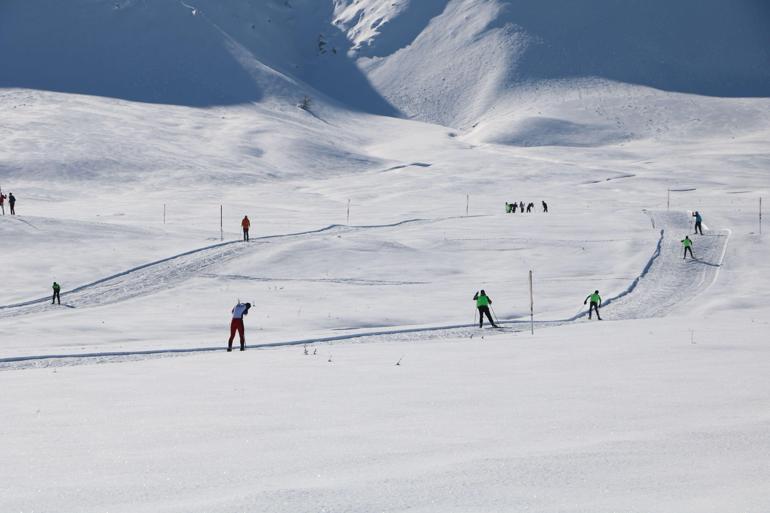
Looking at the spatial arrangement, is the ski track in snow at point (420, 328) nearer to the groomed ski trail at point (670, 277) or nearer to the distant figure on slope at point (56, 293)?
the groomed ski trail at point (670, 277)

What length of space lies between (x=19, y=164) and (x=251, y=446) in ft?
308

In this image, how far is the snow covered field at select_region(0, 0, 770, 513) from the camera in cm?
631

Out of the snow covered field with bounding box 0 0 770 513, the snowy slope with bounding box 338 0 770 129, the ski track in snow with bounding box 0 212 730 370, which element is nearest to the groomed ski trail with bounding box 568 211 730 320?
the ski track in snow with bounding box 0 212 730 370

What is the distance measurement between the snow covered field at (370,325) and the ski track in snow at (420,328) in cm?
15

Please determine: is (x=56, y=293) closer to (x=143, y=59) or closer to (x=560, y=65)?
(x=143, y=59)

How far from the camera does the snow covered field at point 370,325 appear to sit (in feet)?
20.7

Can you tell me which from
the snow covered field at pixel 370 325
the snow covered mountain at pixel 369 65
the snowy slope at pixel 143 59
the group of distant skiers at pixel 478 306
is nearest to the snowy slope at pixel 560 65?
the snow covered mountain at pixel 369 65

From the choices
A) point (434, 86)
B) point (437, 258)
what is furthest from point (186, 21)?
point (437, 258)

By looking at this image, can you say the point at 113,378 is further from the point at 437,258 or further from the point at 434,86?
the point at 434,86

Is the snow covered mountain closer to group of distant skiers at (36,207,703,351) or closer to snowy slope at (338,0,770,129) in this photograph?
snowy slope at (338,0,770,129)

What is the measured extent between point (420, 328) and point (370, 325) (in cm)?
260

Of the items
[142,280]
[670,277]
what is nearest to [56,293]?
[142,280]

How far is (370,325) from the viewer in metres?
28.7

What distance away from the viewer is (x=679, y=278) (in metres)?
40.2
